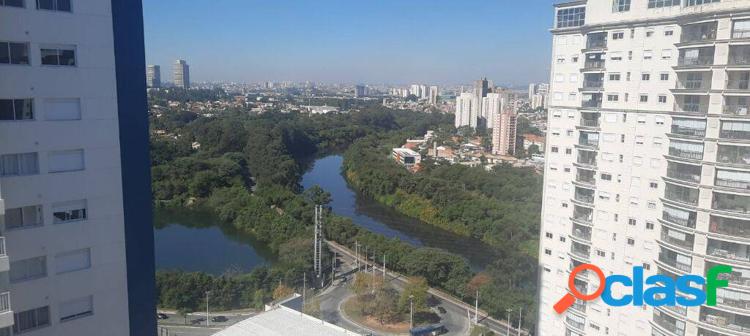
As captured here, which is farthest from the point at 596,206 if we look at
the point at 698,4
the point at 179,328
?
the point at 179,328

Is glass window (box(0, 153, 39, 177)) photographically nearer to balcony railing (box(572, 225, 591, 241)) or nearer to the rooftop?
the rooftop

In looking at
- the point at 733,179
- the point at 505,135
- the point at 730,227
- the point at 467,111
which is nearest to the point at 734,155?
the point at 733,179

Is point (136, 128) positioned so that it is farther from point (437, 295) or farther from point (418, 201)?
point (418, 201)

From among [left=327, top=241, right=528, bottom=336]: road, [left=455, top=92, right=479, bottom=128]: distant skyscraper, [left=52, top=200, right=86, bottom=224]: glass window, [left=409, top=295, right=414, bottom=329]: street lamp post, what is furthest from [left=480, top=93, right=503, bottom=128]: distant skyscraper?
[left=52, top=200, right=86, bottom=224]: glass window

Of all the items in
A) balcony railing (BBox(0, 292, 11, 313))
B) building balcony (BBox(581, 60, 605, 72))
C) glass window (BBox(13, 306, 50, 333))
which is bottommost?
glass window (BBox(13, 306, 50, 333))

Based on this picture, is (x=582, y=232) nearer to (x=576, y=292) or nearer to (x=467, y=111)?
(x=576, y=292)

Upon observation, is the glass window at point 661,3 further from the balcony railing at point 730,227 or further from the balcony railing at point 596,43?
the balcony railing at point 730,227

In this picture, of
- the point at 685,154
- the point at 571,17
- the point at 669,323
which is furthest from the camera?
the point at 571,17
